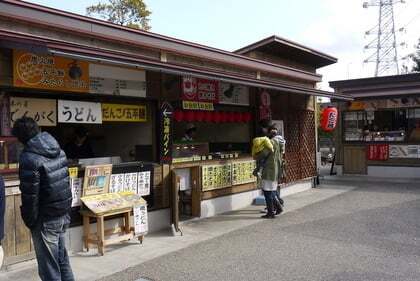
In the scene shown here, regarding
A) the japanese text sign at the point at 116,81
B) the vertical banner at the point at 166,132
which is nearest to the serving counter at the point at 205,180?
the vertical banner at the point at 166,132

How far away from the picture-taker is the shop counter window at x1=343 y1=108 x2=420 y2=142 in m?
15.2

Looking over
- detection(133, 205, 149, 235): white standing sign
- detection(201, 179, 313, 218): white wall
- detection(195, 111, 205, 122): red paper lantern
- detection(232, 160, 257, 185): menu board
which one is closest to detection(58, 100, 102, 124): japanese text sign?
detection(133, 205, 149, 235): white standing sign

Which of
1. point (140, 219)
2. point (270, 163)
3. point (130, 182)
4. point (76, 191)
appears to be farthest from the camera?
point (270, 163)

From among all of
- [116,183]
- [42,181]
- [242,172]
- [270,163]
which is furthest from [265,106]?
[42,181]

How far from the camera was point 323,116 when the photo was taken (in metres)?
14.1

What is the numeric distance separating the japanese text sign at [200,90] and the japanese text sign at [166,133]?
1.94 ft

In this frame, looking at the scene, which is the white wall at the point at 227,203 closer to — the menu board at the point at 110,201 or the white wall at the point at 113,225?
the white wall at the point at 113,225

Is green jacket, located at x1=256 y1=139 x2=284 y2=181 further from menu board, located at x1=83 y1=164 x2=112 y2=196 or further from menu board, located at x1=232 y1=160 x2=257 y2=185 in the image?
menu board, located at x1=83 y1=164 x2=112 y2=196

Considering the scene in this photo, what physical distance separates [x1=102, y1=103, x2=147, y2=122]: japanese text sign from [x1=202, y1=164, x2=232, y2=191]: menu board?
1.94 metres

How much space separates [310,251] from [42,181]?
13.5 ft

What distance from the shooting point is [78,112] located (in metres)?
6.67

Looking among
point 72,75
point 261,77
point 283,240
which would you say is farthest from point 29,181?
point 261,77

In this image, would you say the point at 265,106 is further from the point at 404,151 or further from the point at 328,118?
the point at 404,151

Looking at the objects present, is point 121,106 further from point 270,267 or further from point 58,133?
point 270,267
